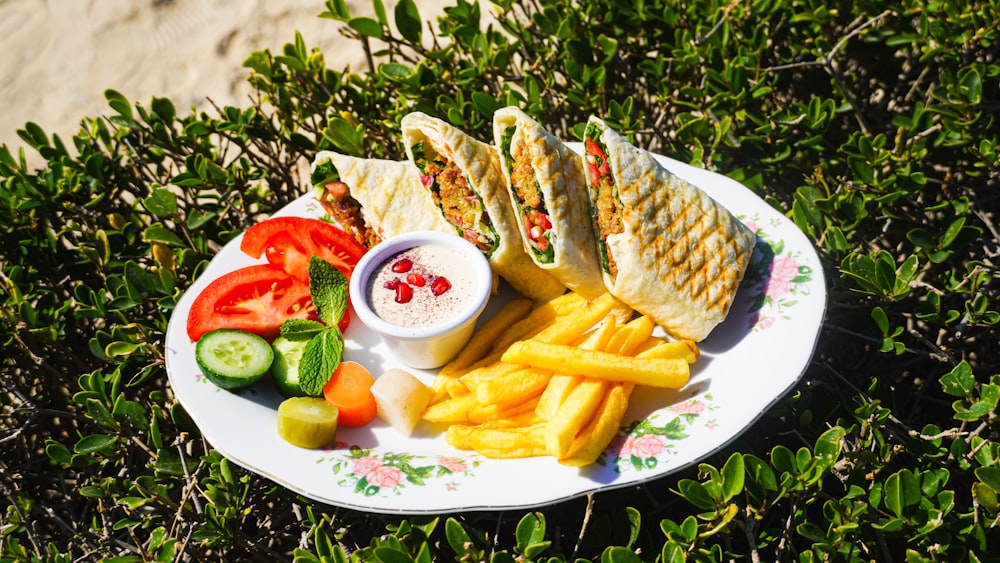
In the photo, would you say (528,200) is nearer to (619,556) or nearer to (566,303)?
(566,303)

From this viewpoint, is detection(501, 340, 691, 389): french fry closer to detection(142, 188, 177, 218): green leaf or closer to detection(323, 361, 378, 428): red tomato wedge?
detection(323, 361, 378, 428): red tomato wedge

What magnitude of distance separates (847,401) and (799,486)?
0.54 m

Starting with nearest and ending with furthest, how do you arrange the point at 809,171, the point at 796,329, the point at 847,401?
the point at 847,401
the point at 796,329
the point at 809,171

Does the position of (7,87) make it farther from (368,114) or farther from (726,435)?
(726,435)

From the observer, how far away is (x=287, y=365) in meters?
3.41

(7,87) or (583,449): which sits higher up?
(7,87)

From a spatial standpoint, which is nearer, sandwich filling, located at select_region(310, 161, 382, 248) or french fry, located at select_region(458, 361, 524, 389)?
french fry, located at select_region(458, 361, 524, 389)

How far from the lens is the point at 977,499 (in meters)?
2.52

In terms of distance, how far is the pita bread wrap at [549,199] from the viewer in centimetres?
339

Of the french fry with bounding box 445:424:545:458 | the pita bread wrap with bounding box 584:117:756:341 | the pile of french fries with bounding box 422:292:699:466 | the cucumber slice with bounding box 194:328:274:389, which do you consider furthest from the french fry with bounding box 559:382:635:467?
the cucumber slice with bounding box 194:328:274:389

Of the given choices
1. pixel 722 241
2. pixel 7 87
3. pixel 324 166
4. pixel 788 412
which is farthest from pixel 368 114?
pixel 7 87

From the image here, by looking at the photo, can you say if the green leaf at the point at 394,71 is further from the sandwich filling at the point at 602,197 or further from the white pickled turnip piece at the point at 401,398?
the white pickled turnip piece at the point at 401,398

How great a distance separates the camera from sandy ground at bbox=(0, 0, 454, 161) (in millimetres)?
7215

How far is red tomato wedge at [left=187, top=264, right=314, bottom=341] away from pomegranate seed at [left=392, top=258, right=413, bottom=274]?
0.46 metres
